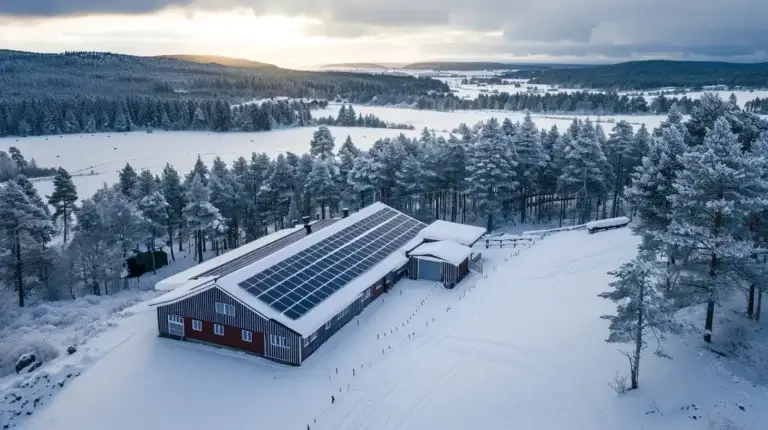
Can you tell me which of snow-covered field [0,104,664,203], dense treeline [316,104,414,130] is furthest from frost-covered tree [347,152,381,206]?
dense treeline [316,104,414,130]

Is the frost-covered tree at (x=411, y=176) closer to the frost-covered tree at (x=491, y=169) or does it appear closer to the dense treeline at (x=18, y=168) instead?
the frost-covered tree at (x=491, y=169)

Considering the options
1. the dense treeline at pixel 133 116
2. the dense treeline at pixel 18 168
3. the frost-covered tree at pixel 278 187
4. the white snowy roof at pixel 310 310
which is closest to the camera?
the white snowy roof at pixel 310 310

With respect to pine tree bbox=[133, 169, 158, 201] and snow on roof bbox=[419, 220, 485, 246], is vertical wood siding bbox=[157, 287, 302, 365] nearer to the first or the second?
snow on roof bbox=[419, 220, 485, 246]

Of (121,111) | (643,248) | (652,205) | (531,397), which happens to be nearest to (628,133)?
(652,205)

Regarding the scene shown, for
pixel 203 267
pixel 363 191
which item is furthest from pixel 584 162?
pixel 203 267

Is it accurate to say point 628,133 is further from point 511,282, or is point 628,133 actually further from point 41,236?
point 41,236

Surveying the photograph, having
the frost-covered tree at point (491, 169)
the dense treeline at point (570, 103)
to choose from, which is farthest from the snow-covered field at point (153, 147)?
the frost-covered tree at point (491, 169)

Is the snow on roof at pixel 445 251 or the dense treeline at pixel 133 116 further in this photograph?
the dense treeline at pixel 133 116

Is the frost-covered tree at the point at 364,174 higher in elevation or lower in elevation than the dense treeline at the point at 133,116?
lower
